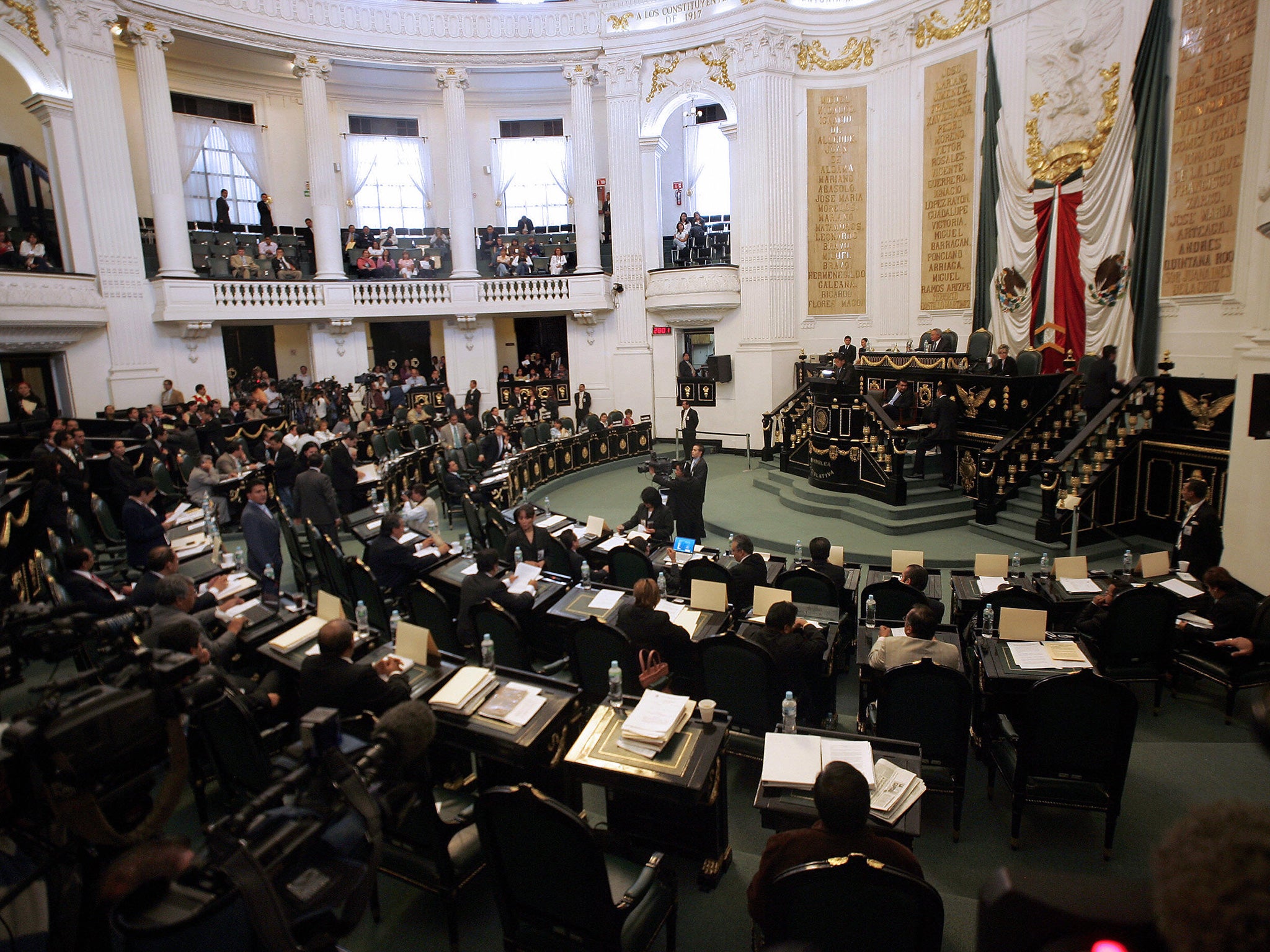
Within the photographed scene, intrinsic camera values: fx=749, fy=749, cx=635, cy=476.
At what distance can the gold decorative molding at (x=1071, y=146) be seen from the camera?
475 inches

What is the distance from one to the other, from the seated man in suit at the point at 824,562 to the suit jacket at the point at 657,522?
7.06 ft

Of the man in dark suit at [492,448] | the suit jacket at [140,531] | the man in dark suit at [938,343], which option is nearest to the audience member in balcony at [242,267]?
the man in dark suit at [492,448]

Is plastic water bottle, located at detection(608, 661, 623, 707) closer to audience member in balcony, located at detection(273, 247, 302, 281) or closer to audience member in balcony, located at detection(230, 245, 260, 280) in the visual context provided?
audience member in balcony, located at detection(230, 245, 260, 280)

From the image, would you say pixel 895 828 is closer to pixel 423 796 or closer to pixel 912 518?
pixel 423 796

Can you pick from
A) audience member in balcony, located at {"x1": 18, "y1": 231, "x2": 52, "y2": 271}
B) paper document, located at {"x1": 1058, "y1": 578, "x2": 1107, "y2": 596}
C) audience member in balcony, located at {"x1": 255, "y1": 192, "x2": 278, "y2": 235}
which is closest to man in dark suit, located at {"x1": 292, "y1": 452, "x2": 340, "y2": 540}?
paper document, located at {"x1": 1058, "y1": 578, "x2": 1107, "y2": 596}

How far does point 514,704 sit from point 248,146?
2167 centimetres

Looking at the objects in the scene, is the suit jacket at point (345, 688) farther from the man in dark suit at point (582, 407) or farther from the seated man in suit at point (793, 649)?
the man in dark suit at point (582, 407)

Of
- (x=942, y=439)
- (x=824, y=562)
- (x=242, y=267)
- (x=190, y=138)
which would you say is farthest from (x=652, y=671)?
(x=190, y=138)

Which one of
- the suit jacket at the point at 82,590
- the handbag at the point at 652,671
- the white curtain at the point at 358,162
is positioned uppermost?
the white curtain at the point at 358,162

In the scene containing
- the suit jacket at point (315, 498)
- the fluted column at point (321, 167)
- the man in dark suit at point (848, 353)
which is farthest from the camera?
the fluted column at point (321, 167)

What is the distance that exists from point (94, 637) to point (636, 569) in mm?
5043

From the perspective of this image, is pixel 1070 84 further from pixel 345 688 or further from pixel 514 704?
pixel 345 688

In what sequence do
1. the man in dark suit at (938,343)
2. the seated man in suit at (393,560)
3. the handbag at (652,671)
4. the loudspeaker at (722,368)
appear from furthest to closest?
the loudspeaker at (722,368) → the man in dark suit at (938,343) → the seated man in suit at (393,560) → the handbag at (652,671)

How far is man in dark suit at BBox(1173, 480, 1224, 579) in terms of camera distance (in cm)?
677
